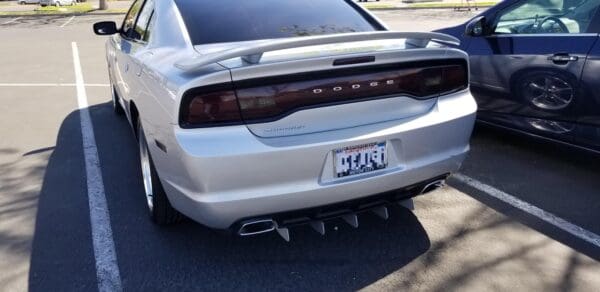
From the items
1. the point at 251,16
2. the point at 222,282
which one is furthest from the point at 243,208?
the point at 251,16

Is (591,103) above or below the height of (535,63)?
below

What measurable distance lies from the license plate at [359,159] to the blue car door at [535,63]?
6.75 ft

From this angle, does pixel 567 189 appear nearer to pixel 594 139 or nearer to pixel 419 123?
pixel 594 139

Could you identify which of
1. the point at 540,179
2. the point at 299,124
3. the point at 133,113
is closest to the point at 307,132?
the point at 299,124

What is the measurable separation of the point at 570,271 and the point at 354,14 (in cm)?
216

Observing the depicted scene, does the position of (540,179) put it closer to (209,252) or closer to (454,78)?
(454,78)

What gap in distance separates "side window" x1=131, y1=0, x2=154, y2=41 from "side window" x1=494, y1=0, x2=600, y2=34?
3.01 meters

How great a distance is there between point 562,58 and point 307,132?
245 centimetres

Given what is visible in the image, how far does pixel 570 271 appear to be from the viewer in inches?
113

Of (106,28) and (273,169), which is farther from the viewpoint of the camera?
(106,28)

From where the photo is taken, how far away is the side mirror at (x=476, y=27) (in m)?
4.75

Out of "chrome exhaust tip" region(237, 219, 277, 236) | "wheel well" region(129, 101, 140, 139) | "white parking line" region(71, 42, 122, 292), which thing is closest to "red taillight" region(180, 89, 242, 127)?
"chrome exhaust tip" region(237, 219, 277, 236)

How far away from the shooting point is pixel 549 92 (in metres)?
4.11

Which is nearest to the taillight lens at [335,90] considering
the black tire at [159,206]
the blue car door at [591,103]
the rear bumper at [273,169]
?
the rear bumper at [273,169]
